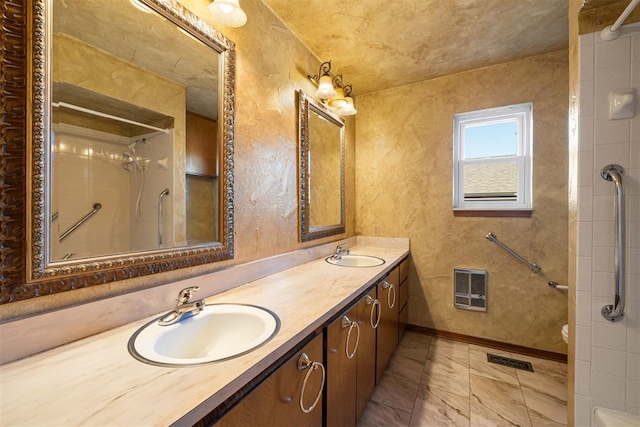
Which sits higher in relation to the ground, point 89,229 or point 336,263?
point 89,229

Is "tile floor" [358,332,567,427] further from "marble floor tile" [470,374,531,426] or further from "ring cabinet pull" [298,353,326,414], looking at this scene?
"ring cabinet pull" [298,353,326,414]

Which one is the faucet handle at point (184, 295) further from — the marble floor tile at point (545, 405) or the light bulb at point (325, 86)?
the marble floor tile at point (545, 405)

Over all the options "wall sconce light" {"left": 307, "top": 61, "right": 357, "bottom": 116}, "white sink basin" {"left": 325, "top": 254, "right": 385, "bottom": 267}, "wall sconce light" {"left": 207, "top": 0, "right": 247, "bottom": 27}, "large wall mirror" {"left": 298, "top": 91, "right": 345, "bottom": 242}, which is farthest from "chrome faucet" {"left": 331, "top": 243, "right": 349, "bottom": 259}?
"wall sconce light" {"left": 207, "top": 0, "right": 247, "bottom": 27}

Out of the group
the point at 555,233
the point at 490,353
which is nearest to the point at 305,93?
the point at 555,233

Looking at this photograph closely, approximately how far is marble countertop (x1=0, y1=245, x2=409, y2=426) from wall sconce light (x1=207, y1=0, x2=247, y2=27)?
4.12 feet

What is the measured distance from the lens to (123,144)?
929 millimetres

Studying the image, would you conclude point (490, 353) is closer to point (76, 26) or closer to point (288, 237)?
point (288, 237)

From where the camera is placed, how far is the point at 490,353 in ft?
7.06

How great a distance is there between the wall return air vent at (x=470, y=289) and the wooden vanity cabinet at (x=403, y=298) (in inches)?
16.3

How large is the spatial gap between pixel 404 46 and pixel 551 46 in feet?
3.60

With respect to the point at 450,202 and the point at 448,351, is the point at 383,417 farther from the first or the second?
the point at 450,202

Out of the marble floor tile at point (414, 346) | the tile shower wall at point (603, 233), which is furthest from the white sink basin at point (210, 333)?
the marble floor tile at point (414, 346)

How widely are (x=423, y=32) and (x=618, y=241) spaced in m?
1.61

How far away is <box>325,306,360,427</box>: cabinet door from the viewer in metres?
1.06
